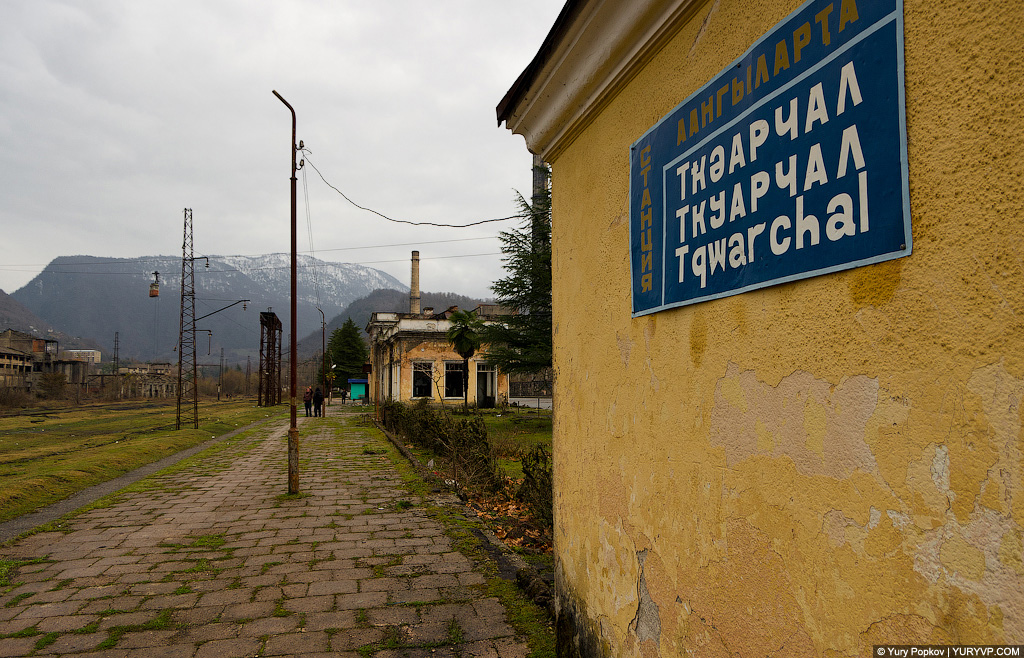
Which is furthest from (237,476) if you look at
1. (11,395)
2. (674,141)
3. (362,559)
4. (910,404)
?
(11,395)

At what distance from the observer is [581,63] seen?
3004 mm

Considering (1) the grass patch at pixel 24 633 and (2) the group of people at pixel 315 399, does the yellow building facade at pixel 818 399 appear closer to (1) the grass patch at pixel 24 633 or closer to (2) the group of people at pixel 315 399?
(1) the grass patch at pixel 24 633

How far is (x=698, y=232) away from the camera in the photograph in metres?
2.12

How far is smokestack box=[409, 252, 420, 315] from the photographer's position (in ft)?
139

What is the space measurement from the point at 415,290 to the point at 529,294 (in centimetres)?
2455

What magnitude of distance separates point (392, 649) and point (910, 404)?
3.45 meters

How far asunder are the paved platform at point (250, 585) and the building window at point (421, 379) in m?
22.6

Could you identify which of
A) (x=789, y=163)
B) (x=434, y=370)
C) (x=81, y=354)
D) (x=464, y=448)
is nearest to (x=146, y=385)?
(x=434, y=370)

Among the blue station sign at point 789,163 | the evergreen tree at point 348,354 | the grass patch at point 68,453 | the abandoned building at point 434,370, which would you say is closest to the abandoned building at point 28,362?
the evergreen tree at point 348,354

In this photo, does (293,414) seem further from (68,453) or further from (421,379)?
(421,379)

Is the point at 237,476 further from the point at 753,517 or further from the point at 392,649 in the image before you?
the point at 753,517

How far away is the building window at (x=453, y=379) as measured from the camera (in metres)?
31.5

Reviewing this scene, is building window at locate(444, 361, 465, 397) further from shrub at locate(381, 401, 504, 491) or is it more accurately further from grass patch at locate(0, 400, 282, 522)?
shrub at locate(381, 401, 504, 491)

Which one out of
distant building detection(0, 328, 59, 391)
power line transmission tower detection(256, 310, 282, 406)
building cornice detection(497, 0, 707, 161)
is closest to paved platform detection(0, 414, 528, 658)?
building cornice detection(497, 0, 707, 161)
